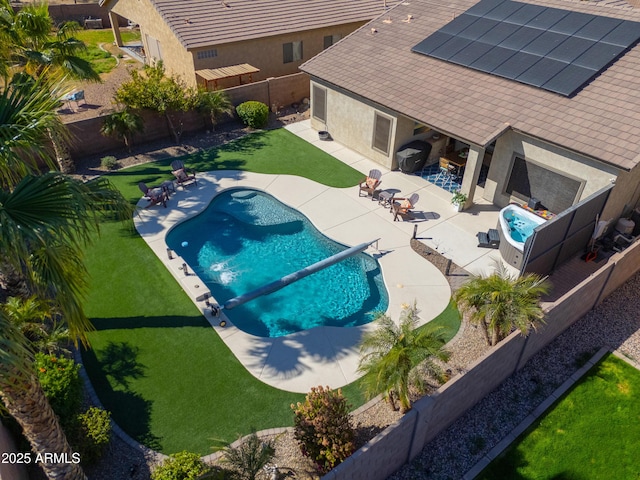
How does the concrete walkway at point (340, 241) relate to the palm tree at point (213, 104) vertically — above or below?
below

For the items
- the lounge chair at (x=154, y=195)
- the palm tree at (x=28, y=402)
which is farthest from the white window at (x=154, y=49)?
the palm tree at (x=28, y=402)

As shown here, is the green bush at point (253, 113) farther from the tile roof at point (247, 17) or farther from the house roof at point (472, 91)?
the tile roof at point (247, 17)

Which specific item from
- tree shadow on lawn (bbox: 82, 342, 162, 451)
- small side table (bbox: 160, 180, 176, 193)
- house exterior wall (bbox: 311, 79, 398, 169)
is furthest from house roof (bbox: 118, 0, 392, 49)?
tree shadow on lawn (bbox: 82, 342, 162, 451)

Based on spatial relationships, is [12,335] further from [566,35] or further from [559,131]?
[566,35]

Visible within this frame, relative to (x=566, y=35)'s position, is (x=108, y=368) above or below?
below

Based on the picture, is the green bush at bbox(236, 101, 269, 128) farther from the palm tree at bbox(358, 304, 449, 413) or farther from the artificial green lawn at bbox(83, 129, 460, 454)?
the palm tree at bbox(358, 304, 449, 413)

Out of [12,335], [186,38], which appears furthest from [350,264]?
[186,38]
